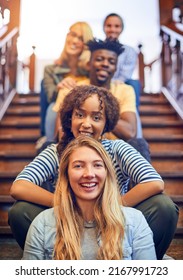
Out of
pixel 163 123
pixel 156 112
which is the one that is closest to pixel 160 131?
pixel 163 123

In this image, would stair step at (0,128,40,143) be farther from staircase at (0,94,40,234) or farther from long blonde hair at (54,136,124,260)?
long blonde hair at (54,136,124,260)

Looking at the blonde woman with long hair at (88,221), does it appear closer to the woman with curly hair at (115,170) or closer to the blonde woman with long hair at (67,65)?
the woman with curly hair at (115,170)

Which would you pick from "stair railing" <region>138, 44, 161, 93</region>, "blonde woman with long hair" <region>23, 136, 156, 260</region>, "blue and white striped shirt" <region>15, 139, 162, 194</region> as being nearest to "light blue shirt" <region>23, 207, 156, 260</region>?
"blonde woman with long hair" <region>23, 136, 156, 260</region>

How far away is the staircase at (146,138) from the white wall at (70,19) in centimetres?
25

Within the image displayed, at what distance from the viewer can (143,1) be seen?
4.32ft

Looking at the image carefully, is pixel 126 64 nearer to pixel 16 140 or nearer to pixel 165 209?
pixel 16 140

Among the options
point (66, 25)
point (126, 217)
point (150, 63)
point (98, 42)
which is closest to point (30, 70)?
point (66, 25)

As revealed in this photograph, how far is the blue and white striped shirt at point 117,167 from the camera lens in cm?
95

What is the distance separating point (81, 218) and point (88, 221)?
0.05 ft

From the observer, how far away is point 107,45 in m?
1.35

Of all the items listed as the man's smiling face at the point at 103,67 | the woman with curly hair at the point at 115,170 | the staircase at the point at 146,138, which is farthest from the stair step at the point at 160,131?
the woman with curly hair at the point at 115,170

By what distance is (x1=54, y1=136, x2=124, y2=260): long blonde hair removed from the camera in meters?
0.80
